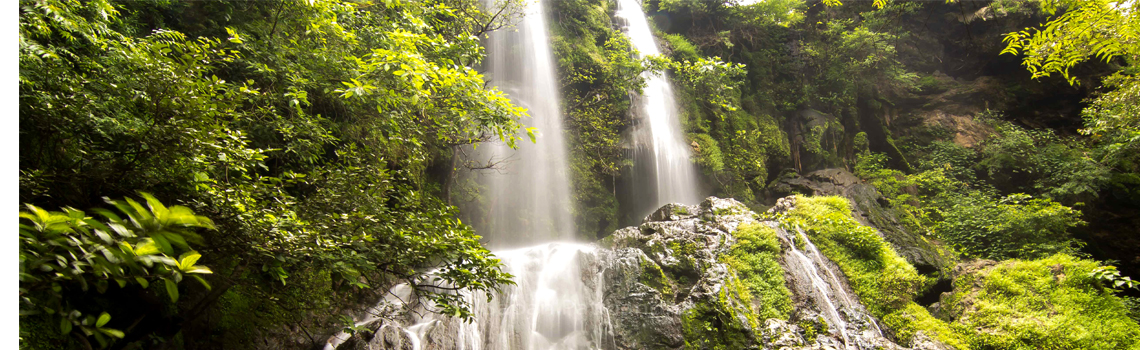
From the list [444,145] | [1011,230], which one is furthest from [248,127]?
[1011,230]

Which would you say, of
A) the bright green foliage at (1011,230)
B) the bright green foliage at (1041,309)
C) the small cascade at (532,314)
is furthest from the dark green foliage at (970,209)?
the small cascade at (532,314)

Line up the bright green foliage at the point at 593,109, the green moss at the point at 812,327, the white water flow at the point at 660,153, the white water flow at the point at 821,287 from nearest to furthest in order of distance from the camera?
the green moss at the point at 812,327 < the white water flow at the point at 821,287 < the bright green foliage at the point at 593,109 < the white water flow at the point at 660,153

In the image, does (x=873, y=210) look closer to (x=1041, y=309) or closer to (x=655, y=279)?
(x=1041, y=309)

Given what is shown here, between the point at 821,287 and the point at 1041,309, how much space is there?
141 inches

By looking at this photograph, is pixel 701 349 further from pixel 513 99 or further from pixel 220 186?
pixel 513 99

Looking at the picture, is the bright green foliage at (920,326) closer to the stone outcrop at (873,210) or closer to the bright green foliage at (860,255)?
the bright green foliage at (860,255)

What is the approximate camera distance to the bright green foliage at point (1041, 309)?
6.54 meters

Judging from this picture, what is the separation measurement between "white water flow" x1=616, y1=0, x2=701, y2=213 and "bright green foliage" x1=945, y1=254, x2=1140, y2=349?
19.8 feet

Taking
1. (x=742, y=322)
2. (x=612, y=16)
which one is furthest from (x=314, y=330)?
(x=612, y=16)

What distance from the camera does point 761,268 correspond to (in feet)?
22.7

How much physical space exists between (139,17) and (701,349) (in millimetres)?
7505

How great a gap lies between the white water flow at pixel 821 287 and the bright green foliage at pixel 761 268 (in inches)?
20.7

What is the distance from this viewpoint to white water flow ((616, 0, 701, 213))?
1171 centimetres

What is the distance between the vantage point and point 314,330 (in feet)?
16.3
